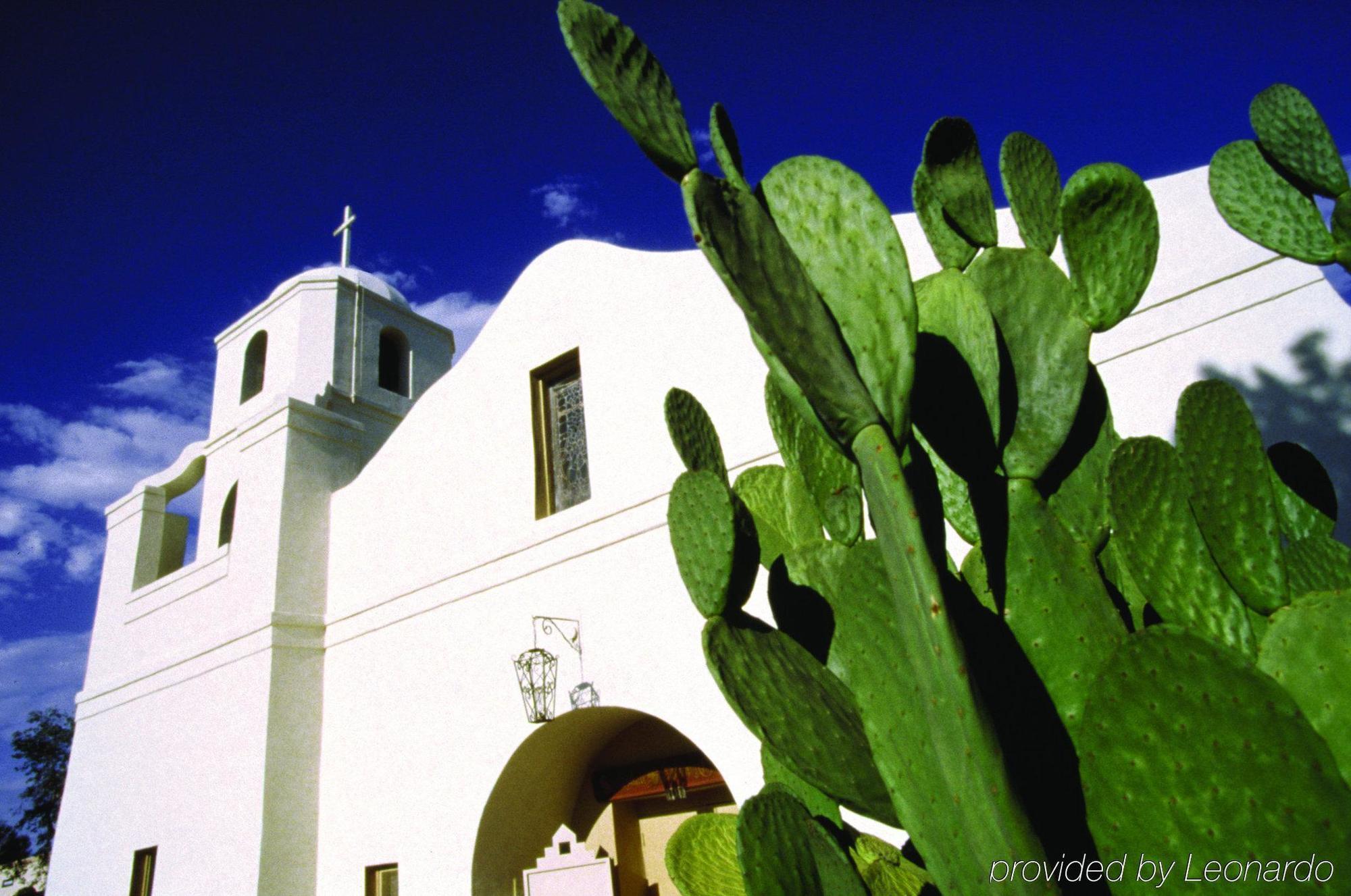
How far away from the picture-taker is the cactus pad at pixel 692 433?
2463mm

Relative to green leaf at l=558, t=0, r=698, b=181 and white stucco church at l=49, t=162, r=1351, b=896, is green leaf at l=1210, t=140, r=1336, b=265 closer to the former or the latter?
white stucco church at l=49, t=162, r=1351, b=896

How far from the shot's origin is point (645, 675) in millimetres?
5578

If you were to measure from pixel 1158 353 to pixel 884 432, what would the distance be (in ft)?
11.0

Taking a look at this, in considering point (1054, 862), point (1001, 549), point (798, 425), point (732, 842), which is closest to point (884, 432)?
point (1001, 549)

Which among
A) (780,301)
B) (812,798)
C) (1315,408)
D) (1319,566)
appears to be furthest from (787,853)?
(1315,408)

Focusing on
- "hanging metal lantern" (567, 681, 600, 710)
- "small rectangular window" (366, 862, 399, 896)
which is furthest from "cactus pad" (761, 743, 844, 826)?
"small rectangular window" (366, 862, 399, 896)

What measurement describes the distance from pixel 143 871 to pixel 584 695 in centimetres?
530

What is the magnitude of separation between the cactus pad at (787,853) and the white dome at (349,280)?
9167mm

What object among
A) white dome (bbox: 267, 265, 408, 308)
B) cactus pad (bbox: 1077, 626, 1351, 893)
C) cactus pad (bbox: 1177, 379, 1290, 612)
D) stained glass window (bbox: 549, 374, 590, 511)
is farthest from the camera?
white dome (bbox: 267, 265, 408, 308)

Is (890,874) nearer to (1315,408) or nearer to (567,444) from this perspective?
(1315,408)

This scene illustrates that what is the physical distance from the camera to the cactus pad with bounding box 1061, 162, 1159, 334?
6.48ft

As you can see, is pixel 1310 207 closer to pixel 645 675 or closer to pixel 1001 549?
pixel 1001 549

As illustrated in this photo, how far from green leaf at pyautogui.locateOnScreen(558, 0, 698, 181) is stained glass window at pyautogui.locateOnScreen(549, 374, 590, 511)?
4.84 meters

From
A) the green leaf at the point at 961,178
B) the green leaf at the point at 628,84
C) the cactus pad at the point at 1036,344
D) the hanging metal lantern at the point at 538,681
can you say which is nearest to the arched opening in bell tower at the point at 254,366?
the hanging metal lantern at the point at 538,681
